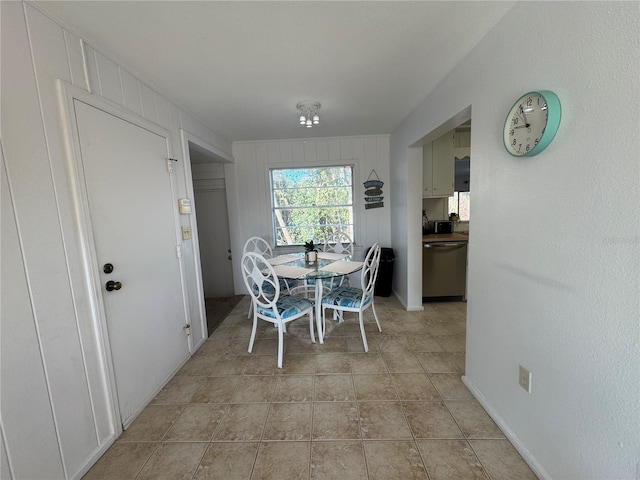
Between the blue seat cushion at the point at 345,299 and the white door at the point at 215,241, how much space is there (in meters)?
2.25

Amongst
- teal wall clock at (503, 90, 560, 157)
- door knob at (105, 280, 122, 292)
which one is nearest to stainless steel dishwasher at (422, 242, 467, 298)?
teal wall clock at (503, 90, 560, 157)

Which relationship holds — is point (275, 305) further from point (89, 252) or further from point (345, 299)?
point (89, 252)

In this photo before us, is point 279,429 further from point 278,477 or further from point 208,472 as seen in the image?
point 208,472

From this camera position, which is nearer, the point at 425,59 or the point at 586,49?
the point at 586,49

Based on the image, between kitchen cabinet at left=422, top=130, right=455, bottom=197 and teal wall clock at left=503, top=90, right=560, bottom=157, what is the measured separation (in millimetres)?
2309

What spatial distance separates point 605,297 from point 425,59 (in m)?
1.77

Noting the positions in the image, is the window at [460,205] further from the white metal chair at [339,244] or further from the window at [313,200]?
the white metal chair at [339,244]

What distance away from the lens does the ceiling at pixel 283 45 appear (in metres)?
1.33

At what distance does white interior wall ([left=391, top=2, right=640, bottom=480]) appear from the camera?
90cm

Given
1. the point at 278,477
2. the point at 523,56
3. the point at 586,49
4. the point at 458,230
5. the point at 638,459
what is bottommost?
the point at 278,477

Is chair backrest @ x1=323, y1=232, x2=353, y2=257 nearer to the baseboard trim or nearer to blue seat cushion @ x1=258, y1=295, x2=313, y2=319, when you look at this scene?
blue seat cushion @ x1=258, y1=295, x2=313, y2=319

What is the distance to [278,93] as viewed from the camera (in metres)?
2.33

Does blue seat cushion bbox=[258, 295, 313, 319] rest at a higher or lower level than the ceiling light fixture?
lower

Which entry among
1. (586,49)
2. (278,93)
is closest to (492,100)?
(586,49)
